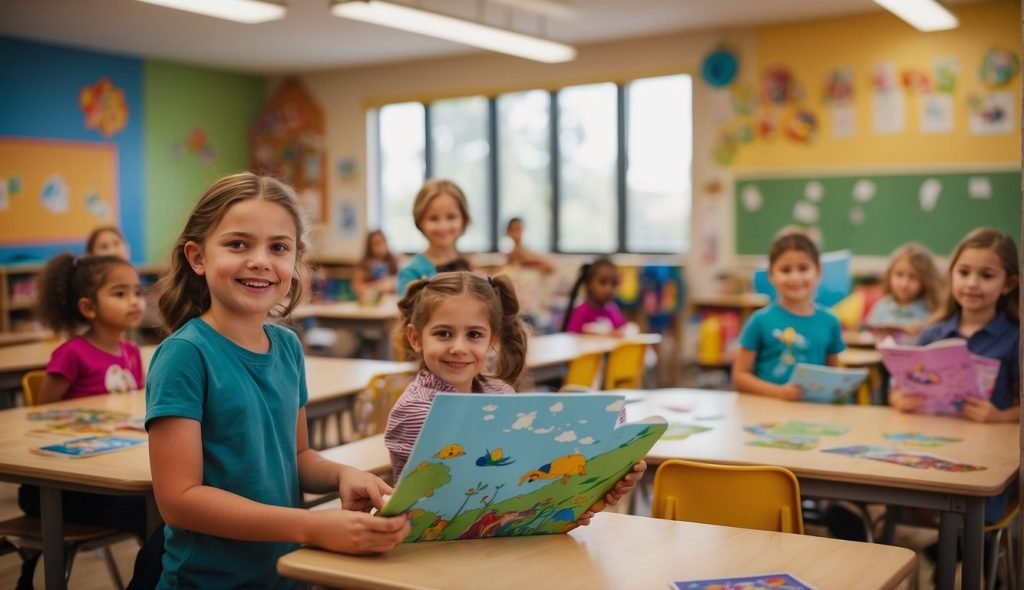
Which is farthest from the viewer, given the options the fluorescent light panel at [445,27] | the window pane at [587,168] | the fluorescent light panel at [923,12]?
the window pane at [587,168]

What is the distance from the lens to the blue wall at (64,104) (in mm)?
8297

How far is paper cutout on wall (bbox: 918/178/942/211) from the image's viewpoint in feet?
22.9

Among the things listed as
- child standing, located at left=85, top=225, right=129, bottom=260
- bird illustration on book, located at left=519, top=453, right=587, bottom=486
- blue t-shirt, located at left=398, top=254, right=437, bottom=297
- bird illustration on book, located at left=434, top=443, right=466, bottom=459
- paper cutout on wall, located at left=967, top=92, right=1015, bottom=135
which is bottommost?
bird illustration on book, located at left=519, top=453, right=587, bottom=486

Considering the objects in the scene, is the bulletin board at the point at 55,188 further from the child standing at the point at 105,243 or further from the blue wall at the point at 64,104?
the child standing at the point at 105,243

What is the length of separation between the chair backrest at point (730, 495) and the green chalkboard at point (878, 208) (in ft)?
17.8

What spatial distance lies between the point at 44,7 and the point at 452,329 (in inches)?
251

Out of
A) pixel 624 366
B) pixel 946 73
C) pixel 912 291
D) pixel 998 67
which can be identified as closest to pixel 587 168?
pixel 946 73

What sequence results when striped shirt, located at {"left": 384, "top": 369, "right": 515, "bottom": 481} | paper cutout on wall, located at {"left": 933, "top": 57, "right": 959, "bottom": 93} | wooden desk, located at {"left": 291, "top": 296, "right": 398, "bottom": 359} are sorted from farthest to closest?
paper cutout on wall, located at {"left": 933, "top": 57, "right": 959, "bottom": 93}, wooden desk, located at {"left": 291, "top": 296, "right": 398, "bottom": 359}, striped shirt, located at {"left": 384, "top": 369, "right": 515, "bottom": 481}

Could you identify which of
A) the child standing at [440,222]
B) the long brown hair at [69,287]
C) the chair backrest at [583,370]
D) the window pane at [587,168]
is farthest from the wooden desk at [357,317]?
the long brown hair at [69,287]

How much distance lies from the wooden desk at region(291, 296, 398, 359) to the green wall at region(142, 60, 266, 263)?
298 cm

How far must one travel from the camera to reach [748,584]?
A: 1.43 m

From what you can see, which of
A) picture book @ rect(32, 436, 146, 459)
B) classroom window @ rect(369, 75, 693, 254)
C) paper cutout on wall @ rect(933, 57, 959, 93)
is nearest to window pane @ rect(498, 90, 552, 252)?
classroom window @ rect(369, 75, 693, 254)

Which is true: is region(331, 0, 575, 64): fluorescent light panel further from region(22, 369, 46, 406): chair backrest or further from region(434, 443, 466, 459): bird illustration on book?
region(434, 443, 466, 459): bird illustration on book

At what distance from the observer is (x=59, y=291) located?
10.6 feet
